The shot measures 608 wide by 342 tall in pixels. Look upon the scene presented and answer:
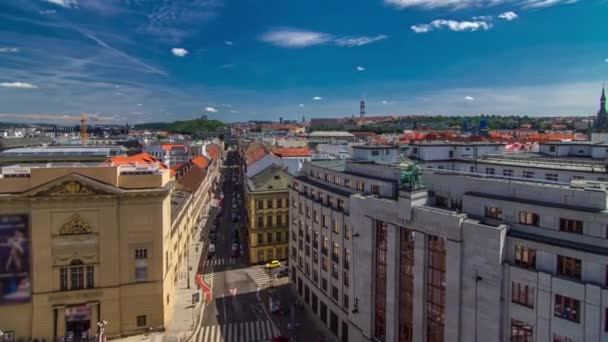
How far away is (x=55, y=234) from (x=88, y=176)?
840 centimetres

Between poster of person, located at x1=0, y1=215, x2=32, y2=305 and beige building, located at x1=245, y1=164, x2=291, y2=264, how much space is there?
40.4m

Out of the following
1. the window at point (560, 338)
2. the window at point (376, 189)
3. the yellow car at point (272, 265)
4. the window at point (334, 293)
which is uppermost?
the window at point (376, 189)

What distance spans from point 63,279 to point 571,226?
57571 millimetres

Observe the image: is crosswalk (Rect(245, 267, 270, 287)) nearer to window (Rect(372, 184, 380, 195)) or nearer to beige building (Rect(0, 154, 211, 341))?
beige building (Rect(0, 154, 211, 341))

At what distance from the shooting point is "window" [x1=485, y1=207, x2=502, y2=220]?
124 ft

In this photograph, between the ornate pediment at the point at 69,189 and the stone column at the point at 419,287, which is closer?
the stone column at the point at 419,287

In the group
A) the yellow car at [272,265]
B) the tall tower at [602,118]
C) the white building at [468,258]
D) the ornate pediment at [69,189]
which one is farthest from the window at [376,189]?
the tall tower at [602,118]

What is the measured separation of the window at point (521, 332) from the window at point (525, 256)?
4.71 meters

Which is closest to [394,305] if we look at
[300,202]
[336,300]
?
[336,300]

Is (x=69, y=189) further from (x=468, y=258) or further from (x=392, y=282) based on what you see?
(x=468, y=258)

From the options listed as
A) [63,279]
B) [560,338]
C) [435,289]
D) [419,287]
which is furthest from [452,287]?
[63,279]

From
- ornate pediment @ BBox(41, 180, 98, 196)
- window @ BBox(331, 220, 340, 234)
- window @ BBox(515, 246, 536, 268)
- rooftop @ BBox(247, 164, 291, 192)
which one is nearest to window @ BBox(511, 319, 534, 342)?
window @ BBox(515, 246, 536, 268)

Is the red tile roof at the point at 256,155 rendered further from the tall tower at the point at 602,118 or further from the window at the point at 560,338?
the tall tower at the point at 602,118

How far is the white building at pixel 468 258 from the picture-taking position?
105ft
